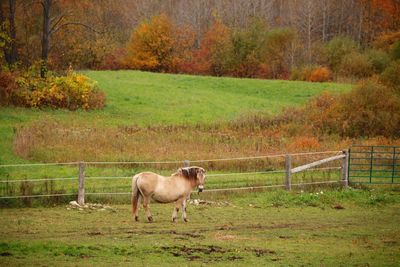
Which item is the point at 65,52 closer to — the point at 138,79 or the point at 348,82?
the point at 138,79

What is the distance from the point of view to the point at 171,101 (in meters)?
48.8

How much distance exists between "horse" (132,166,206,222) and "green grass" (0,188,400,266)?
609 millimetres

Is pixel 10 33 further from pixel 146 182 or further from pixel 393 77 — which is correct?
pixel 146 182

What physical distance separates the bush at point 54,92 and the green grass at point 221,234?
848 inches

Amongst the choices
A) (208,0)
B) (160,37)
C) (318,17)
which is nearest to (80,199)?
(160,37)

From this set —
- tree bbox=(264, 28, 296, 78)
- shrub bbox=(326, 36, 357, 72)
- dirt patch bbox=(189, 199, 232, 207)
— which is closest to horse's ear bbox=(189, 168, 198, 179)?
dirt patch bbox=(189, 199, 232, 207)

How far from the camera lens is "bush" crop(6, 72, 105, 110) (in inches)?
1645

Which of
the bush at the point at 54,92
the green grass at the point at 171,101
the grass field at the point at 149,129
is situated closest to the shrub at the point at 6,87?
the bush at the point at 54,92

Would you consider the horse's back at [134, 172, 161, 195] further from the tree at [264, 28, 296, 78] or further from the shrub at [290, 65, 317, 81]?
the tree at [264, 28, 296, 78]

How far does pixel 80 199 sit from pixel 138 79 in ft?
121

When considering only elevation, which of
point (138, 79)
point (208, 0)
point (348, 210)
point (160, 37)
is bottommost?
point (348, 210)

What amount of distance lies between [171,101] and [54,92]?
9722 mm

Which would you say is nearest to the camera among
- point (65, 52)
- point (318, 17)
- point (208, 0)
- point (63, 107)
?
point (63, 107)

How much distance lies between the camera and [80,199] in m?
20.9
